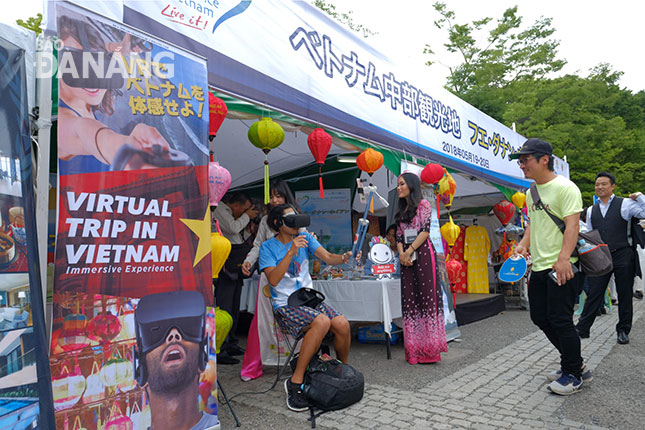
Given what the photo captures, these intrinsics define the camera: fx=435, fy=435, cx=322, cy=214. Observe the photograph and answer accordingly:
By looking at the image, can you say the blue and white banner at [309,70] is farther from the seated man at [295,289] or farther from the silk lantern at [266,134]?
the seated man at [295,289]

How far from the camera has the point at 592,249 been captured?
2955 millimetres

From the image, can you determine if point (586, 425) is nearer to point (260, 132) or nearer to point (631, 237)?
Answer: point (260, 132)

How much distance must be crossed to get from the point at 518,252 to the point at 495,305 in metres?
3.96

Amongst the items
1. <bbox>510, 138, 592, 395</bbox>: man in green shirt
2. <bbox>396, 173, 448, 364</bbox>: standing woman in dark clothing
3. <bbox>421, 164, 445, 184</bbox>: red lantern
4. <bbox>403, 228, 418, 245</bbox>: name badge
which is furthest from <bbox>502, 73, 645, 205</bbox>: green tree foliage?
<bbox>510, 138, 592, 395</bbox>: man in green shirt

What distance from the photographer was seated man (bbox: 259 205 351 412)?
2.98 metres

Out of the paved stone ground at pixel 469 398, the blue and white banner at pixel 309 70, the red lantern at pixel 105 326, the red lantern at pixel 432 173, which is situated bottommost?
the paved stone ground at pixel 469 398

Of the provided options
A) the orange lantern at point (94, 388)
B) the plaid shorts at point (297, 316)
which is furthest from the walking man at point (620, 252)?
the orange lantern at point (94, 388)

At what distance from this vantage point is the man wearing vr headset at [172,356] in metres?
2.05

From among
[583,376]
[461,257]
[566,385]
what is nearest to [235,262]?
[566,385]

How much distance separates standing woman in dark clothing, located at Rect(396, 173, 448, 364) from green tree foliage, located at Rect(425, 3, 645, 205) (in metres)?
14.6

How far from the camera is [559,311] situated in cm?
288

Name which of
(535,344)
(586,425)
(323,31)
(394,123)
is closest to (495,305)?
(535,344)

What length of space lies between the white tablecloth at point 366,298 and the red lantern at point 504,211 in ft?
13.4

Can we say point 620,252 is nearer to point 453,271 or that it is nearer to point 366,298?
point 453,271
